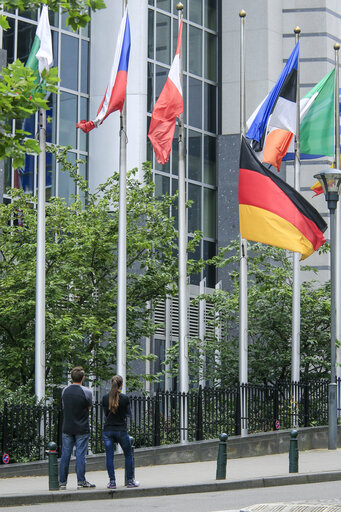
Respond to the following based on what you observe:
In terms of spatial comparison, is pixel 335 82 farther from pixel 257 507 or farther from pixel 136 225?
pixel 257 507

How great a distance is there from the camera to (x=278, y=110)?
25.5 meters

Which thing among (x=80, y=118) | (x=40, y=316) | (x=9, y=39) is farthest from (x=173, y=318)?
(x=40, y=316)

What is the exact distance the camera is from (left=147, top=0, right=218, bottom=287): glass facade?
38.8 metres

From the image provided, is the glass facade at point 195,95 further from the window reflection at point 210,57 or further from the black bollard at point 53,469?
the black bollard at point 53,469

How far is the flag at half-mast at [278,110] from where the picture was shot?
25.0 meters

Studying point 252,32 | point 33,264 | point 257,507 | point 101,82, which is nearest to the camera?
point 257,507

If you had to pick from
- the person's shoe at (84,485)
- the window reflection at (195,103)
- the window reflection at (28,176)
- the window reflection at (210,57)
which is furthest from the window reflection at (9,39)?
the person's shoe at (84,485)

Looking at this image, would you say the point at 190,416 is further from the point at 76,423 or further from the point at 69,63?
the point at 69,63

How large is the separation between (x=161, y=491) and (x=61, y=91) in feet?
69.9

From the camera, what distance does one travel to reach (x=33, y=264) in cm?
2548

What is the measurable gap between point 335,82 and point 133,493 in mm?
13100

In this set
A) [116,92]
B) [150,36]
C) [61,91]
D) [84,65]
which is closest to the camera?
[116,92]

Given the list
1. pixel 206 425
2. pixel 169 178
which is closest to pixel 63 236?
pixel 206 425

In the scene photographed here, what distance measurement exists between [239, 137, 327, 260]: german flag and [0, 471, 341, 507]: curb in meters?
5.78
